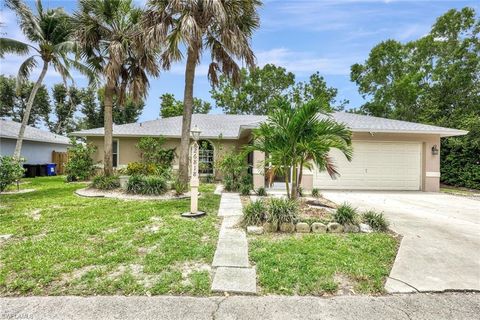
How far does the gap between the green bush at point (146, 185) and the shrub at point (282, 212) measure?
17.5 ft

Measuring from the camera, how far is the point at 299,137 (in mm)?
6535

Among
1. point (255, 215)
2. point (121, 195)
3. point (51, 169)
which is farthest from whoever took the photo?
point (51, 169)

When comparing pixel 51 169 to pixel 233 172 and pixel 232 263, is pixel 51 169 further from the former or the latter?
pixel 232 263

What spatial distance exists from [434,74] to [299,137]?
2288 centimetres

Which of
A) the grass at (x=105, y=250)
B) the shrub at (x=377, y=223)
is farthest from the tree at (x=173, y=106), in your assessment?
the shrub at (x=377, y=223)

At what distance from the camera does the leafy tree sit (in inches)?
830

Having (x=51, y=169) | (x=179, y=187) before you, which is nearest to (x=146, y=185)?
(x=179, y=187)

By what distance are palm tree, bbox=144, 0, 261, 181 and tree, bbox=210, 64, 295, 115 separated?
18.9 metres

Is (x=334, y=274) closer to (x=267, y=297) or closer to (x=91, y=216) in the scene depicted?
(x=267, y=297)

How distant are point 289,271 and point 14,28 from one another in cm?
1703

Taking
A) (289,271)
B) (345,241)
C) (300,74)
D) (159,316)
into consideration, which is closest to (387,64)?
(300,74)

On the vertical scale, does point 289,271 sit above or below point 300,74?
below

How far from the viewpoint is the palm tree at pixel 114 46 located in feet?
34.1

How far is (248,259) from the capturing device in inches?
163
